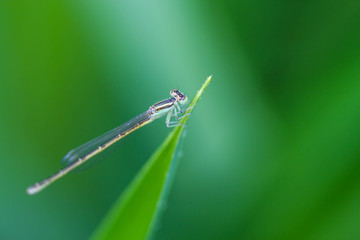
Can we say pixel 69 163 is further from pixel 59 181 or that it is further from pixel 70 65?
pixel 70 65

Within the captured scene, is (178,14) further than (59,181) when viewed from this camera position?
No

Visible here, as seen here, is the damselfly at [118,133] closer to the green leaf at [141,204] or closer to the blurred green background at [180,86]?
the blurred green background at [180,86]

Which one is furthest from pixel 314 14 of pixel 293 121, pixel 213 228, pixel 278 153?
pixel 213 228

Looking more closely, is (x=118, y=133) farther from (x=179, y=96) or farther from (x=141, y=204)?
(x=141, y=204)

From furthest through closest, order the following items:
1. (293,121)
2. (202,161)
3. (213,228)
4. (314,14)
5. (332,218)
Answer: (314,14) → (202,161) → (293,121) → (213,228) → (332,218)

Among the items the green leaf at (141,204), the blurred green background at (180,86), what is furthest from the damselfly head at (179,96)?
the green leaf at (141,204)

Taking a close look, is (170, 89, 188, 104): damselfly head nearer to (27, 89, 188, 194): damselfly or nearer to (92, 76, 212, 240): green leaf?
(27, 89, 188, 194): damselfly

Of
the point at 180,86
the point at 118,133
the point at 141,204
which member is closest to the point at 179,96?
the point at 180,86
